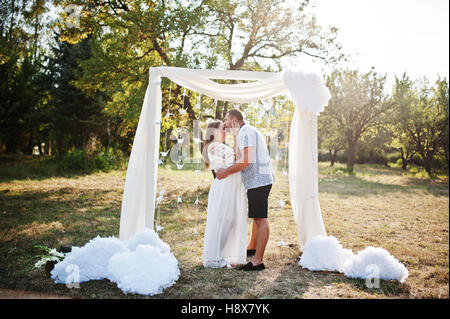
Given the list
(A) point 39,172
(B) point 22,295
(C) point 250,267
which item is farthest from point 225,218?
(A) point 39,172

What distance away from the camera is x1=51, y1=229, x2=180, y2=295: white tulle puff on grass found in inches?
106

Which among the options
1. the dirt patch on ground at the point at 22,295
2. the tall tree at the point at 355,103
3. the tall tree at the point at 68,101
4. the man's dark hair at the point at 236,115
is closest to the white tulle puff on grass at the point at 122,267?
the dirt patch on ground at the point at 22,295

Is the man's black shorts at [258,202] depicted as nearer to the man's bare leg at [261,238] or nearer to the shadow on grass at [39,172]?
the man's bare leg at [261,238]

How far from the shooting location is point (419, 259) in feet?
12.6

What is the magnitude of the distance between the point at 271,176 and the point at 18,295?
2.76 meters

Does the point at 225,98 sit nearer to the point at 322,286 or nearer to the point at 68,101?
the point at 322,286

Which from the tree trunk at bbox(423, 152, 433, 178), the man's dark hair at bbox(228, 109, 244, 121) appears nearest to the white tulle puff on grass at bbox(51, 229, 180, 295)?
the man's dark hair at bbox(228, 109, 244, 121)

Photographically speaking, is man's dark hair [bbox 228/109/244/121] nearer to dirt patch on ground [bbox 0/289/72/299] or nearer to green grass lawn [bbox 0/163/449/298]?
green grass lawn [bbox 0/163/449/298]

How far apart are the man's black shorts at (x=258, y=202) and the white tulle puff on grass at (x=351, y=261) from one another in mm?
757

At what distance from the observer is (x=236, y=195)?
3617mm

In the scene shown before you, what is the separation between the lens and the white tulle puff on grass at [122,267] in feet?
8.86

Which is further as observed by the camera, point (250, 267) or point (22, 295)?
point (250, 267)

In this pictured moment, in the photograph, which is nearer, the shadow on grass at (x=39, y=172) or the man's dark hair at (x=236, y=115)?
the man's dark hair at (x=236, y=115)

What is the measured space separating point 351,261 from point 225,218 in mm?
1510
